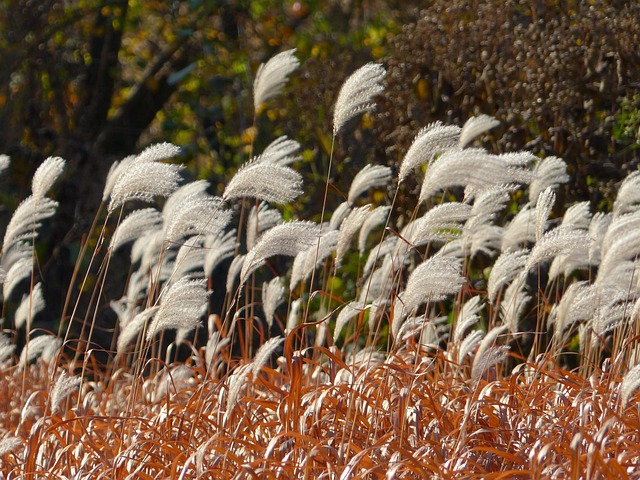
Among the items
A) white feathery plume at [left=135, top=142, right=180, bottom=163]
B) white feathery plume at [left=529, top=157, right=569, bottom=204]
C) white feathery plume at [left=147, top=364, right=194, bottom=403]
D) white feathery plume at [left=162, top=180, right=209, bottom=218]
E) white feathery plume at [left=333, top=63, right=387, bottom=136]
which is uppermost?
white feathery plume at [left=333, top=63, right=387, bottom=136]

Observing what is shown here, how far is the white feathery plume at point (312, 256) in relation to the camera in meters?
3.17

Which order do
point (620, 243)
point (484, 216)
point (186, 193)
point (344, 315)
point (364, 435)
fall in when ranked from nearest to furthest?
point (620, 243) → point (364, 435) → point (344, 315) → point (186, 193) → point (484, 216)

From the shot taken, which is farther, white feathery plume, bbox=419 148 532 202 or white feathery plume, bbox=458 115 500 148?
white feathery plume, bbox=458 115 500 148

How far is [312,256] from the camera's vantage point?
3205 mm

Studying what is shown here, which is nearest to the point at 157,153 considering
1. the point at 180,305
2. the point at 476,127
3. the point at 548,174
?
the point at 180,305

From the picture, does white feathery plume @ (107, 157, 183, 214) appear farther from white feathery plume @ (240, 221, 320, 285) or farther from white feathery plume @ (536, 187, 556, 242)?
white feathery plume @ (536, 187, 556, 242)

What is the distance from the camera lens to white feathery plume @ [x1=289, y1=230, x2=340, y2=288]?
10.4ft

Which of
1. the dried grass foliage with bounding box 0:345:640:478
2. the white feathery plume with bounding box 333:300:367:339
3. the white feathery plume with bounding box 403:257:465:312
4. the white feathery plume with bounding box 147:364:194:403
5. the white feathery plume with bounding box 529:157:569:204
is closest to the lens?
the dried grass foliage with bounding box 0:345:640:478

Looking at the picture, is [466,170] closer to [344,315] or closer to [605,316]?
[344,315]

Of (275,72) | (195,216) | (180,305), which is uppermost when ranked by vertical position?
(275,72)

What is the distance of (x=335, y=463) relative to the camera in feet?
8.71

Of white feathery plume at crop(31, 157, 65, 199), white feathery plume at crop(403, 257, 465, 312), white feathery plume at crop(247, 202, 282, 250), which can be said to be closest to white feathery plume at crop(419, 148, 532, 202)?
white feathery plume at crop(403, 257, 465, 312)

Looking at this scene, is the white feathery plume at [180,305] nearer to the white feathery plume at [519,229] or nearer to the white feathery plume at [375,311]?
the white feathery plume at [375,311]

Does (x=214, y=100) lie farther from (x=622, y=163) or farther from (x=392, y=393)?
(x=392, y=393)
